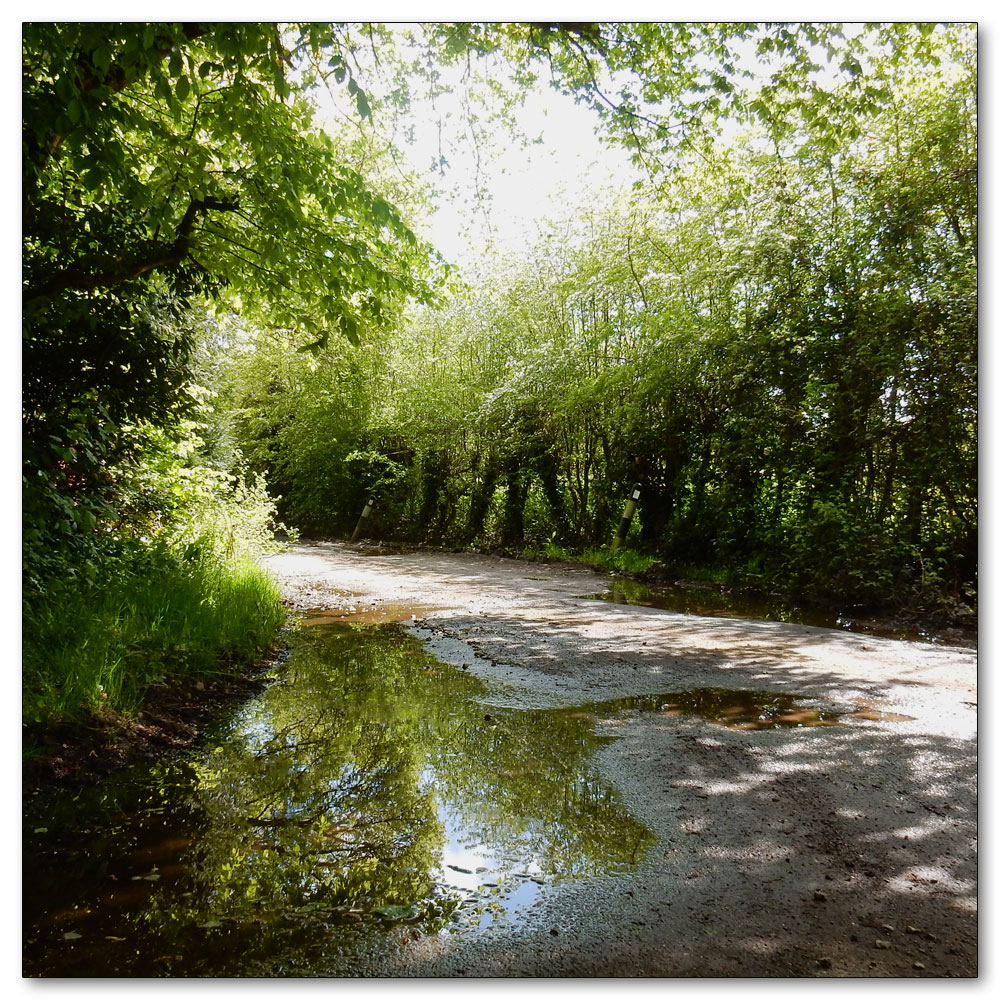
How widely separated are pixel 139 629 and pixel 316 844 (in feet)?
8.15

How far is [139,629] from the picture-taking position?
4230 mm

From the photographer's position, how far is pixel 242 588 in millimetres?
5742

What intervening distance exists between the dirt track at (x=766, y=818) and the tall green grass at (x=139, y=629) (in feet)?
5.46

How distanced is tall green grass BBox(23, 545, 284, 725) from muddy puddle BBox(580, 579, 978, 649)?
446 centimetres

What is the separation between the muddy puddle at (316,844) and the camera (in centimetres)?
192

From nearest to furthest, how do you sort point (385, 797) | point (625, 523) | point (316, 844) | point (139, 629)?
point (316, 844) < point (385, 797) < point (139, 629) < point (625, 523)

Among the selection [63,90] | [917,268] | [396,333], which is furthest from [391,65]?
[396,333]

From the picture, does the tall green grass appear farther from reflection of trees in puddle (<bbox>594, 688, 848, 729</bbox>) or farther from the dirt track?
reflection of trees in puddle (<bbox>594, 688, 848, 729</bbox>)

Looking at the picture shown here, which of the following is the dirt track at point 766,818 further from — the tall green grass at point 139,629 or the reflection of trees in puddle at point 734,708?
the tall green grass at point 139,629

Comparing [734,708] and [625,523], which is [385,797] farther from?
[625,523]

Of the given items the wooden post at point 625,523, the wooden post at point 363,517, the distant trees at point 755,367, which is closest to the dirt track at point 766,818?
the distant trees at point 755,367

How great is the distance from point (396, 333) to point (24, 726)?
14.0 m

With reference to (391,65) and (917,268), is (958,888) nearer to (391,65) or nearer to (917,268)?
(391,65)

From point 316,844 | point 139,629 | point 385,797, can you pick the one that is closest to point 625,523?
point 139,629
